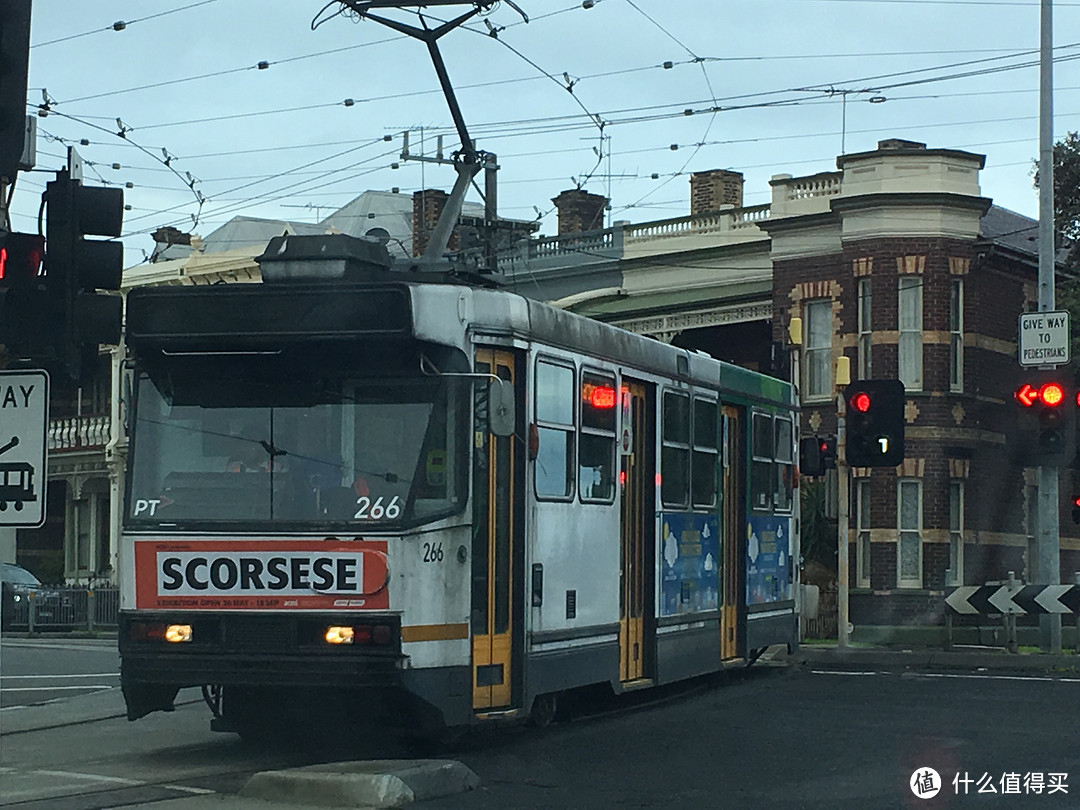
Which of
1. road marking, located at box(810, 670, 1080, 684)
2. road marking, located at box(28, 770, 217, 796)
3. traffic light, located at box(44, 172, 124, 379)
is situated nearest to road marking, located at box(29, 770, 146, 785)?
road marking, located at box(28, 770, 217, 796)

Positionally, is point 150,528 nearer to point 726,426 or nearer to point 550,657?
point 550,657

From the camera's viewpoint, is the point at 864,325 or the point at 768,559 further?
the point at 864,325

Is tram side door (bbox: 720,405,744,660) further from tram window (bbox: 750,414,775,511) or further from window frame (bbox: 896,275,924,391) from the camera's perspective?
window frame (bbox: 896,275,924,391)

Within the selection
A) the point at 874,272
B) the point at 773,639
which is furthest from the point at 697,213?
the point at 773,639

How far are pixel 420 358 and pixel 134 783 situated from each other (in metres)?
3.17

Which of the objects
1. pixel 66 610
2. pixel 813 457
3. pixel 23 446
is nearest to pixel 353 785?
pixel 23 446

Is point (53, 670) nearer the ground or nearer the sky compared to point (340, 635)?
nearer the ground

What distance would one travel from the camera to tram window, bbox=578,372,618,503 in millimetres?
14367

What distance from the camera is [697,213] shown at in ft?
136

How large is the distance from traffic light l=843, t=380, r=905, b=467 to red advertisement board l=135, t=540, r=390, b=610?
11.7 metres

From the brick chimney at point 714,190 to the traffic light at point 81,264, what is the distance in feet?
107

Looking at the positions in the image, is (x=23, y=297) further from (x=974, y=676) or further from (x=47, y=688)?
(x=974, y=676)

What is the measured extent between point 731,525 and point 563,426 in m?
4.95

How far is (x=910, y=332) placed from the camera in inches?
1426
